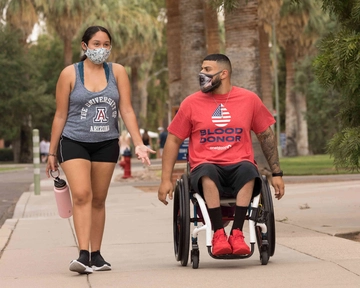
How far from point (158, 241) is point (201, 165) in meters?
2.78

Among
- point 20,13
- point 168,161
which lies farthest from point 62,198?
point 20,13

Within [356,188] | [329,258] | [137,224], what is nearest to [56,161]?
[329,258]

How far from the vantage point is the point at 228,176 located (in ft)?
25.8

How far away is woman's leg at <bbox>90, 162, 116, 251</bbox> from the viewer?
7.98m

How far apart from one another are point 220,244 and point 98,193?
1174 millimetres

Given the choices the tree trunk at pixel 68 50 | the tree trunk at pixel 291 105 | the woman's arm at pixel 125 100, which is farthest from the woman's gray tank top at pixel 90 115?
the tree trunk at pixel 291 105

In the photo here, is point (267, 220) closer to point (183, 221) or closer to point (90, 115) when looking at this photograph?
point (183, 221)

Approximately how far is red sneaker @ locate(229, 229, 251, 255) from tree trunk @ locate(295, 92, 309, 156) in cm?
4743

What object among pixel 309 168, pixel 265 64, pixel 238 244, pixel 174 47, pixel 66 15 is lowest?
pixel 309 168

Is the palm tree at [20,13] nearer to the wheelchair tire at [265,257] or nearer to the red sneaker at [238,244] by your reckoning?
the wheelchair tire at [265,257]

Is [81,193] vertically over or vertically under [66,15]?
under

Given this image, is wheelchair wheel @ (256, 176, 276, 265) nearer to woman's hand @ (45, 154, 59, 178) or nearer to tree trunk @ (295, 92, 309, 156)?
woman's hand @ (45, 154, 59, 178)

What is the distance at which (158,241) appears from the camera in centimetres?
1043

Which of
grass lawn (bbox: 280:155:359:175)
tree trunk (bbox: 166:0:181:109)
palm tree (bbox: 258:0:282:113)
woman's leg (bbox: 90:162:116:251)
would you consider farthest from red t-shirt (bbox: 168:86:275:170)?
palm tree (bbox: 258:0:282:113)
